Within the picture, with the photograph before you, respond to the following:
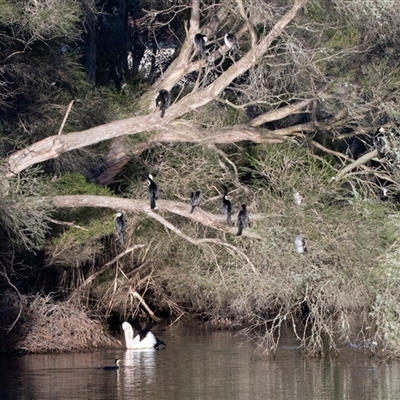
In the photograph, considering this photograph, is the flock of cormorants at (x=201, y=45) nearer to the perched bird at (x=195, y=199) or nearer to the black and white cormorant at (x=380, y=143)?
the perched bird at (x=195, y=199)

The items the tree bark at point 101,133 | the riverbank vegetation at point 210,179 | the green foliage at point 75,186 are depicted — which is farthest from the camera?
the green foliage at point 75,186

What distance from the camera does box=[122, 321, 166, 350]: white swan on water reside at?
21188 millimetres

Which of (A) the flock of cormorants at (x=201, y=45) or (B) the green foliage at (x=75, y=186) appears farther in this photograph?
(B) the green foliage at (x=75, y=186)

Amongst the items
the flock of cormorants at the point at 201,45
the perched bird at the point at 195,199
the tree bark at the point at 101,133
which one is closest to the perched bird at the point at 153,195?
the perched bird at the point at 195,199

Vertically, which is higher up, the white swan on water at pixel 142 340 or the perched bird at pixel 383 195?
the perched bird at pixel 383 195

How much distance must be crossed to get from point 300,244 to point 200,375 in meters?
2.43

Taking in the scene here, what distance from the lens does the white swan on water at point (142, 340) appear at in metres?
21.2

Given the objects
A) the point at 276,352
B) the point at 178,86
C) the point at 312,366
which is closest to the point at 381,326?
the point at 312,366

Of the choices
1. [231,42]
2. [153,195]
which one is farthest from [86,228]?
[231,42]

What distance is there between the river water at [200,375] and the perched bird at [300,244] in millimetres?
1730

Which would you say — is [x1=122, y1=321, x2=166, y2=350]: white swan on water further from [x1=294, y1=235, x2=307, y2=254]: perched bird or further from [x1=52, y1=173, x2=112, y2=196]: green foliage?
[x1=294, y1=235, x2=307, y2=254]: perched bird

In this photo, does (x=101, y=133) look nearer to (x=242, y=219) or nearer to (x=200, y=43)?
(x=200, y=43)

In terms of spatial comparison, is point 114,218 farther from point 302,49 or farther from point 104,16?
point 104,16

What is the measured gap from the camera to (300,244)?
18500 millimetres
